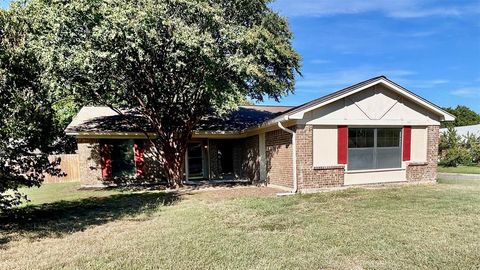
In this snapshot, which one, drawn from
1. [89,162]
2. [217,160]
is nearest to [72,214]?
[89,162]

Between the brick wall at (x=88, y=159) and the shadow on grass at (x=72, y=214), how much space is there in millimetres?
4315

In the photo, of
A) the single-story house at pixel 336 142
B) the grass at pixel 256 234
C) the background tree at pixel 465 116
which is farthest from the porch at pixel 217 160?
the background tree at pixel 465 116

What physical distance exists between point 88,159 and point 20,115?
9304mm

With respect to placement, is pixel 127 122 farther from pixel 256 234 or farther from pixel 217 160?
pixel 256 234

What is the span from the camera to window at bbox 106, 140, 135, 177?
53.2 feet

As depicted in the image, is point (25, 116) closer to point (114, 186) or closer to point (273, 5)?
point (114, 186)

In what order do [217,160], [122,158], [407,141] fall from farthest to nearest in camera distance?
[217,160] → [122,158] → [407,141]

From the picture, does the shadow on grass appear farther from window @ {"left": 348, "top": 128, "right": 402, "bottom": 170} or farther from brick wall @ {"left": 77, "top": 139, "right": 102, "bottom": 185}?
window @ {"left": 348, "top": 128, "right": 402, "bottom": 170}

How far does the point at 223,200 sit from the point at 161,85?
577 cm

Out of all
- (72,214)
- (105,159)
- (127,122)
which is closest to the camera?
(72,214)

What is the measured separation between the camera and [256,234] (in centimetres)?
626

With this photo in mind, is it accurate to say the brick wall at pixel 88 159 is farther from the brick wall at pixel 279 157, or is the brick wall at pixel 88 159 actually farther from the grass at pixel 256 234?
the brick wall at pixel 279 157

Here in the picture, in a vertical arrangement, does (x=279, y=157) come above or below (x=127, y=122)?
below

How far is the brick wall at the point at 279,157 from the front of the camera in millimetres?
12266
